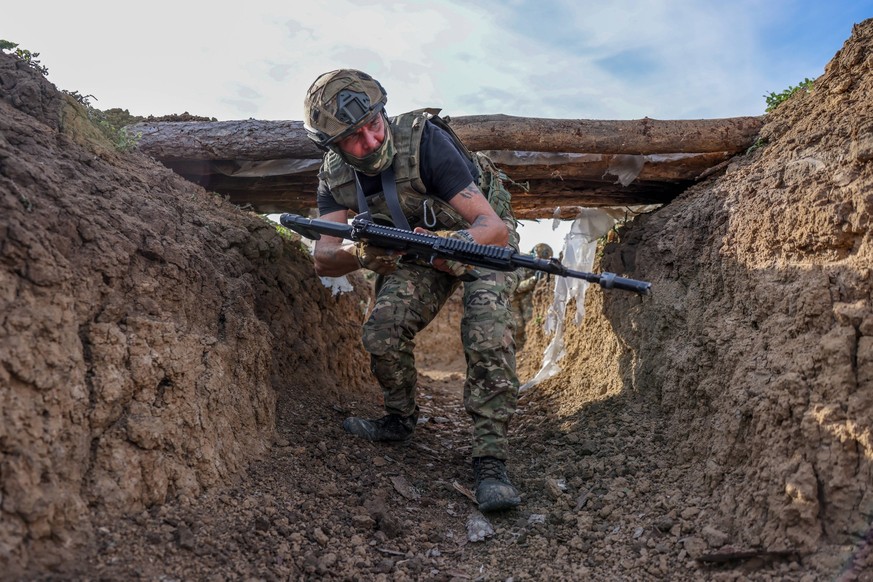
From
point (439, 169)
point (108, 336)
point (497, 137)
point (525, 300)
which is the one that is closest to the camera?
point (108, 336)

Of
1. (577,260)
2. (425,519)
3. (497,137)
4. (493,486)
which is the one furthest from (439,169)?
(577,260)

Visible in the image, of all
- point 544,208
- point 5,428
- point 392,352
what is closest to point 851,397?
point 392,352

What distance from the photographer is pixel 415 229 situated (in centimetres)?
361

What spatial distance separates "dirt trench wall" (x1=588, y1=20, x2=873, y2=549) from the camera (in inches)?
102

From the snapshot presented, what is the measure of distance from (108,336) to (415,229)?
5.02ft

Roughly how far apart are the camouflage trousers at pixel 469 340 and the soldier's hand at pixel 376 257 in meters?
0.29

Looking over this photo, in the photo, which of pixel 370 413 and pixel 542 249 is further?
pixel 542 249

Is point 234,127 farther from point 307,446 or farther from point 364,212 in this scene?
point 307,446

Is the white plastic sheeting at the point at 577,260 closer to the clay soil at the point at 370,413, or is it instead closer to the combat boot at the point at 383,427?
the clay soil at the point at 370,413

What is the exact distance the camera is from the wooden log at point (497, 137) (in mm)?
4926

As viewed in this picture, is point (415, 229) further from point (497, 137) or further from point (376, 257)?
point (497, 137)

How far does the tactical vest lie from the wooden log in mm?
Answer: 780

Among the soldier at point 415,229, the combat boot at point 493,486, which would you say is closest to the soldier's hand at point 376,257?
the soldier at point 415,229

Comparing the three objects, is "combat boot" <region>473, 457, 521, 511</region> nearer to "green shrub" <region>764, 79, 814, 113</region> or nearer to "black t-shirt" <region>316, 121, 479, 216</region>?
"black t-shirt" <region>316, 121, 479, 216</region>
